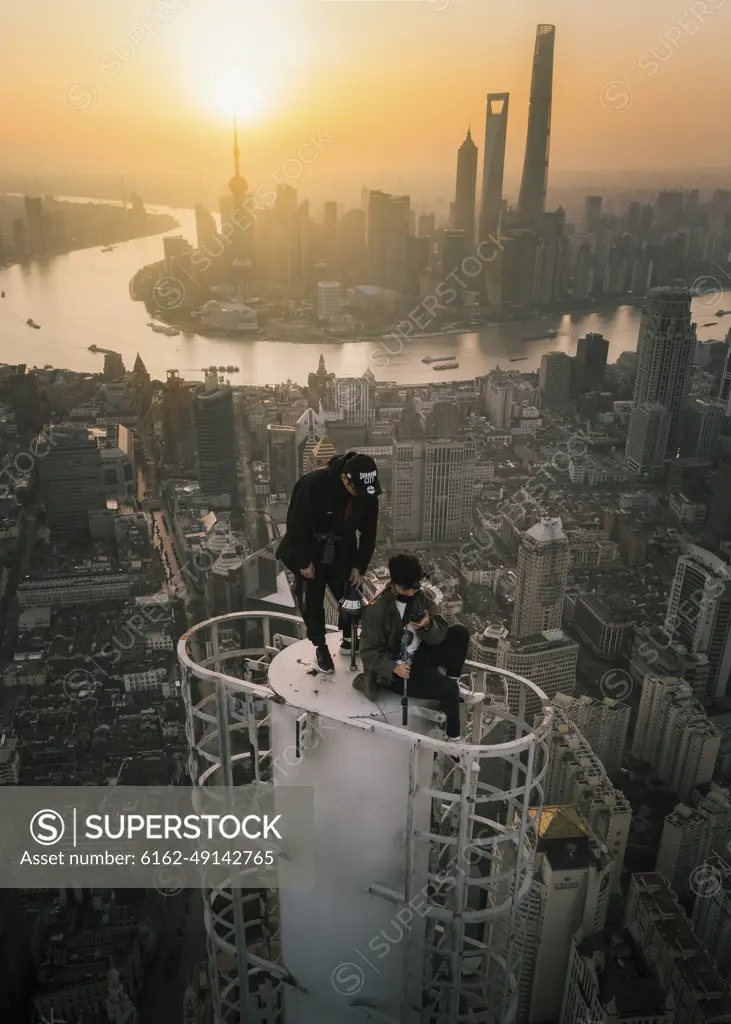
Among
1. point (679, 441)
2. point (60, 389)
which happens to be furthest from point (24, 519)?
point (679, 441)

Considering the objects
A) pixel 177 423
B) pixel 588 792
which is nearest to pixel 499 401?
pixel 177 423

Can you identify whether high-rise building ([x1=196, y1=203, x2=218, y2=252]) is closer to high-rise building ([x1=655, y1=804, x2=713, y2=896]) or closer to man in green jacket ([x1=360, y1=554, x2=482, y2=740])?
high-rise building ([x1=655, y1=804, x2=713, y2=896])

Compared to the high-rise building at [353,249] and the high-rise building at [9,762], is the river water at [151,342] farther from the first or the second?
the high-rise building at [9,762]

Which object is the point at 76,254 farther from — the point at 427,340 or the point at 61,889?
the point at 61,889

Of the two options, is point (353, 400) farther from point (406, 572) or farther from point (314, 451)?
point (406, 572)

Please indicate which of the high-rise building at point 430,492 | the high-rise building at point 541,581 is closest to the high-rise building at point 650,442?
the high-rise building at point 430,492

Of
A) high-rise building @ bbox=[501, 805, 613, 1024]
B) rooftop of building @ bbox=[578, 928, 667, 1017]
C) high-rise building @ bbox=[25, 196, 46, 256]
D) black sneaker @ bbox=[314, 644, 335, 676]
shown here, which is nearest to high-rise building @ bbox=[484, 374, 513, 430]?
high-rise building @ bbox=[25, 196, 46, 256]
